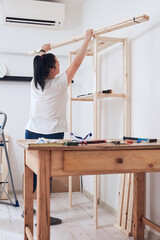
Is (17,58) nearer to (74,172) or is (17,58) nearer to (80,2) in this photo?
(80,2)

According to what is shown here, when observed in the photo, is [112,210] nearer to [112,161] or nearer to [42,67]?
[42,67]

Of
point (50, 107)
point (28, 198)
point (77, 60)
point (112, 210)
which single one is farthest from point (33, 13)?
point (28, 198)

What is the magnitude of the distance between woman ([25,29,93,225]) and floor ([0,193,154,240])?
866 mm

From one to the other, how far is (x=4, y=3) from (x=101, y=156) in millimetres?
3158

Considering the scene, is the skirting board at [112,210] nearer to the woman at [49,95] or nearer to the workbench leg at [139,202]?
the workbench leg at [139,202]

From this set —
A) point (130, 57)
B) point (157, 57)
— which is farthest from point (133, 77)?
point (157, 57)

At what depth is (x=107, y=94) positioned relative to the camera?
295cm

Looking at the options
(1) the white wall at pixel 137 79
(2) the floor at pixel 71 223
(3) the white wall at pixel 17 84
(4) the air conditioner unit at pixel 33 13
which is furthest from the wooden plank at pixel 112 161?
(4) the air conditioner unit at pixel 33 13

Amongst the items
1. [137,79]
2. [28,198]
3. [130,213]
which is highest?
[137,79]

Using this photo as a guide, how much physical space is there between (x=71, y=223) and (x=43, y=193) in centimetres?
161

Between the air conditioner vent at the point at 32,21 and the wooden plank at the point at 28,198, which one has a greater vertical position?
the air conditioner vent at the point at 32,21

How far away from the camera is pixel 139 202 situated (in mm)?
2533

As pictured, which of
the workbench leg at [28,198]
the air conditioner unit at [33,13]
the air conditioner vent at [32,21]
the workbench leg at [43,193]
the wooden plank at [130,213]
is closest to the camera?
the workbench leg at [43,193]

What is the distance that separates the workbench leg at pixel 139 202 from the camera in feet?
8.31
